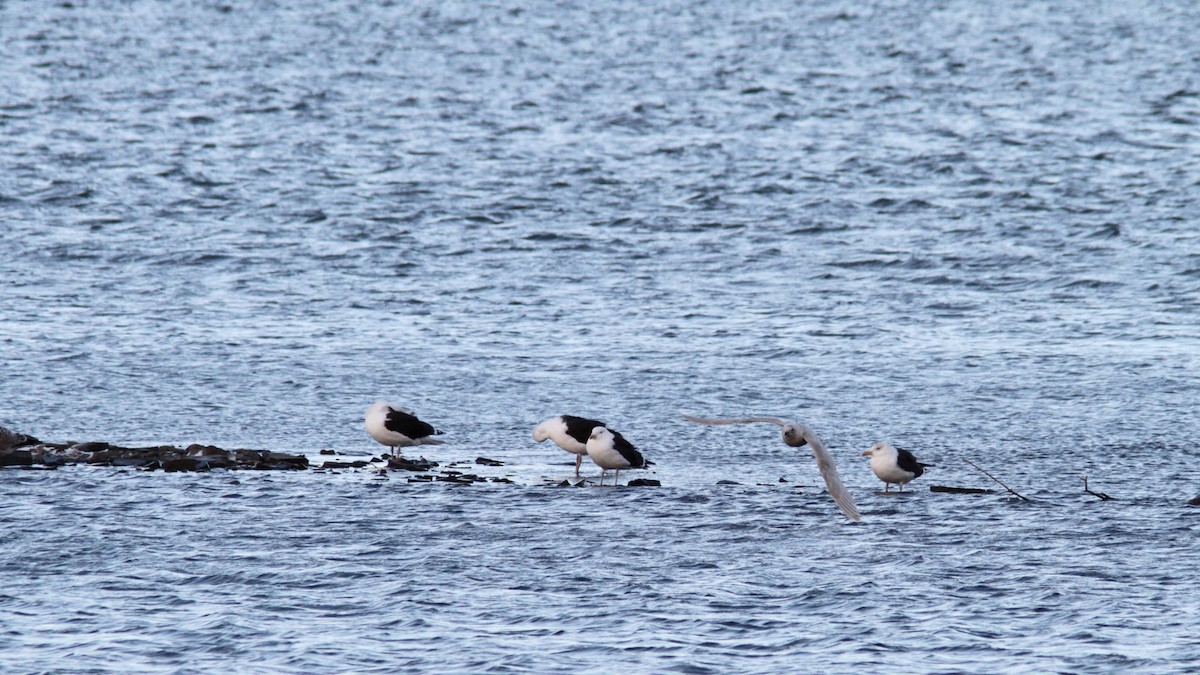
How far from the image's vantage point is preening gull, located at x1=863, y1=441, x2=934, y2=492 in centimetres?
1312

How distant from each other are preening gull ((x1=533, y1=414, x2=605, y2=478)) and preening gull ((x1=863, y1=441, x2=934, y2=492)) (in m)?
2.44

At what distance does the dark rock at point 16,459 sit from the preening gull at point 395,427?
2.96 metres

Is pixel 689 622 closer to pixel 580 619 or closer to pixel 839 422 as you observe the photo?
pixel 580 619

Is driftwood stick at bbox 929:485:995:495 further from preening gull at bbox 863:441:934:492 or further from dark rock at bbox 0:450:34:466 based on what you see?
dark rock at bbox 0:450:34:466

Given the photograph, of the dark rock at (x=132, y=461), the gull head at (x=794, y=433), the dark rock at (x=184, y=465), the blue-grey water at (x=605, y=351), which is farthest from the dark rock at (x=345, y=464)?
the gull head at (x=794, y=433)

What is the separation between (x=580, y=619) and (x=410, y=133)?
30.9 m

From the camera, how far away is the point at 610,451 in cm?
1344

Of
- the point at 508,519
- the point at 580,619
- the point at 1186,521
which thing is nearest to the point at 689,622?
the point at 580,619

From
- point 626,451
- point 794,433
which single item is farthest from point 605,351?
point 794,433

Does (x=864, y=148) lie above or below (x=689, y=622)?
above

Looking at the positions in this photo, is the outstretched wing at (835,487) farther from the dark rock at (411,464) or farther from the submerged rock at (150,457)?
the submerged rock at (150,457)

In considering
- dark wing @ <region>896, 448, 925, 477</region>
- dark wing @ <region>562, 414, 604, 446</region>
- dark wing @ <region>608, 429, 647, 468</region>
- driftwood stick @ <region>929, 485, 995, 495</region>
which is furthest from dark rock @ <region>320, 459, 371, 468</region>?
driftwood stick @ <region>929, 485, 995, 495</region>

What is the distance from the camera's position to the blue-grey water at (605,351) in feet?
33.5

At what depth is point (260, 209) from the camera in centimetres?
3094
